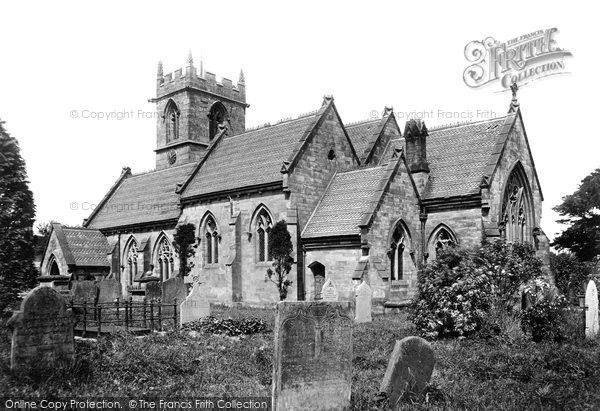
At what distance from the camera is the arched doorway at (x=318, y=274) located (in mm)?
29781

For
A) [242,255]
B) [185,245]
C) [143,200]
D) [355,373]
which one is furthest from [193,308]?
[143,200]

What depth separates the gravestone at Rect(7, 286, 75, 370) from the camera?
11.5m

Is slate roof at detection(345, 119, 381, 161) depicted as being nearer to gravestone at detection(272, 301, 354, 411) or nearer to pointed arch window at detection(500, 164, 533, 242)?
pointed arch window at detection(500, 164, 533, 242)

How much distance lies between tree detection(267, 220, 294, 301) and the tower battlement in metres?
26.4

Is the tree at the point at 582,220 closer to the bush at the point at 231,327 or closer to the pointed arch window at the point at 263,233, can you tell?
the pointed arch window at the point at 263,233

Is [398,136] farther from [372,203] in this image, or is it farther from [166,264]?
[166,264]

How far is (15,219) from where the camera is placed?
2750 centimetres

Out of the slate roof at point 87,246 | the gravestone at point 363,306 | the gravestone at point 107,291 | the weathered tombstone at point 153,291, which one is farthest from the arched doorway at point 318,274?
the slate roof at point 87,246

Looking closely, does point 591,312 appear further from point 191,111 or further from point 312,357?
point 191,111

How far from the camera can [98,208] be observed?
47.8 metres

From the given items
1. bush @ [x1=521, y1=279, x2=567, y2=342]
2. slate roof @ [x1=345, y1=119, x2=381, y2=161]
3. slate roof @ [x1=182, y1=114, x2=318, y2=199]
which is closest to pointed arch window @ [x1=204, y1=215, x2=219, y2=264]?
slate roof @ [x1=182, y1=114, x2=318, y2=199]

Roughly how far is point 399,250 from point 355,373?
17.9m

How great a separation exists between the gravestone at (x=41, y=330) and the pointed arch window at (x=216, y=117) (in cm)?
4289

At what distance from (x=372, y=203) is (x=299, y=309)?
18788 mm
